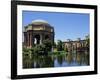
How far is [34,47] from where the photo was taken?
1.99m

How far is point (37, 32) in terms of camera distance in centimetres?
201

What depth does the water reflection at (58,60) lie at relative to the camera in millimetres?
1972

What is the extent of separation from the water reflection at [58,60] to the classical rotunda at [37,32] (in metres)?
0.14

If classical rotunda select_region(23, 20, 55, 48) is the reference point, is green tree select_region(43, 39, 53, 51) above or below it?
below

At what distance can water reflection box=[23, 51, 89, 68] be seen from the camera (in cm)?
197

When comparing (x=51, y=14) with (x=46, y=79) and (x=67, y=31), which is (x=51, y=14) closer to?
(x=67, y=31)

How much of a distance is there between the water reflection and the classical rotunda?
0.14 meters

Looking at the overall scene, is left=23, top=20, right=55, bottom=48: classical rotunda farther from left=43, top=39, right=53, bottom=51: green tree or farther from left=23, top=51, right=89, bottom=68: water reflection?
left=23, top=51, right=89, bottom=68: water reflection

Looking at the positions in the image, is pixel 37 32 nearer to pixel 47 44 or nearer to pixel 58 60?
pixel 47 44

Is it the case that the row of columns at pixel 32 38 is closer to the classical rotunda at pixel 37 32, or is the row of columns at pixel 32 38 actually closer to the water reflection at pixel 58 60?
the classical rotunda at pixel 37 32

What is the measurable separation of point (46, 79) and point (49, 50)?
271 mm

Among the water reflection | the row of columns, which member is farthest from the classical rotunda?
the water reflection

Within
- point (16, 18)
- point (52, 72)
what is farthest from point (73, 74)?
point (16, 18)

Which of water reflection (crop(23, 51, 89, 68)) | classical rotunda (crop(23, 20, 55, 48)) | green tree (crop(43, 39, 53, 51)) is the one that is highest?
classical rotunda (crop(23, 20, 55, 48))
